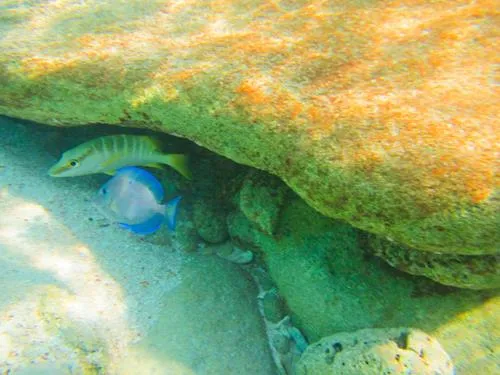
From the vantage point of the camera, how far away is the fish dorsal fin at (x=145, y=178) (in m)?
3.10

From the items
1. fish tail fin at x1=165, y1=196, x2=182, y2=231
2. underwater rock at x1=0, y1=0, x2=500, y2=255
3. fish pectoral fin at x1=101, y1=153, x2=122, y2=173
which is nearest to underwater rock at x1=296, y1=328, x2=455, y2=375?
underwater rock at x1=0, y1=0, x2=500, y2=255

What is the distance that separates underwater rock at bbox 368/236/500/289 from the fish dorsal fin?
1776mm

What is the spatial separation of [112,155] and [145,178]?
1.13 feet

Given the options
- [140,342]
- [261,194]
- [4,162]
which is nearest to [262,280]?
[261,194]

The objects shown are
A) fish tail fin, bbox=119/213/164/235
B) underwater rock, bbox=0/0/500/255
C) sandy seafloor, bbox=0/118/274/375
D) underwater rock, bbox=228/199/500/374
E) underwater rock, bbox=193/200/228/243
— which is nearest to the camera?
underwater rock, bbox=0/0/500/255

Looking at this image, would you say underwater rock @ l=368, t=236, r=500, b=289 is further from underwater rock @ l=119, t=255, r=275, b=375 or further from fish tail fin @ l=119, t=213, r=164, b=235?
fish tail fin @ l=119, t=213, r=164, b=235

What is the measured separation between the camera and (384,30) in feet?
8.24

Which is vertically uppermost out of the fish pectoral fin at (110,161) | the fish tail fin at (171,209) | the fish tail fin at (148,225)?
the fish pectoral fin at (110,161)

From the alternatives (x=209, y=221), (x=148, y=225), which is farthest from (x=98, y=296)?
(x=209, y=221)

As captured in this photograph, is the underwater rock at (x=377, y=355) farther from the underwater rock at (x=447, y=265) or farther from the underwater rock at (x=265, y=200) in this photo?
the underwater rock at (x=265, y=200)

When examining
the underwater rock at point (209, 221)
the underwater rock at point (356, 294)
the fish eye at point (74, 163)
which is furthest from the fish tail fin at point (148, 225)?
the underwater rock at point (356, 294)

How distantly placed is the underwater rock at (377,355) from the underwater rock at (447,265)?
41 centimetres

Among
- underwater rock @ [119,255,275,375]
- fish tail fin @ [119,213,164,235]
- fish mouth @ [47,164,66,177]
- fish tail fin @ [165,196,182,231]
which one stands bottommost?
underwater rock @ [119,255,275,375]

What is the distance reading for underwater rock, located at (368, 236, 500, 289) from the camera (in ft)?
6.96
